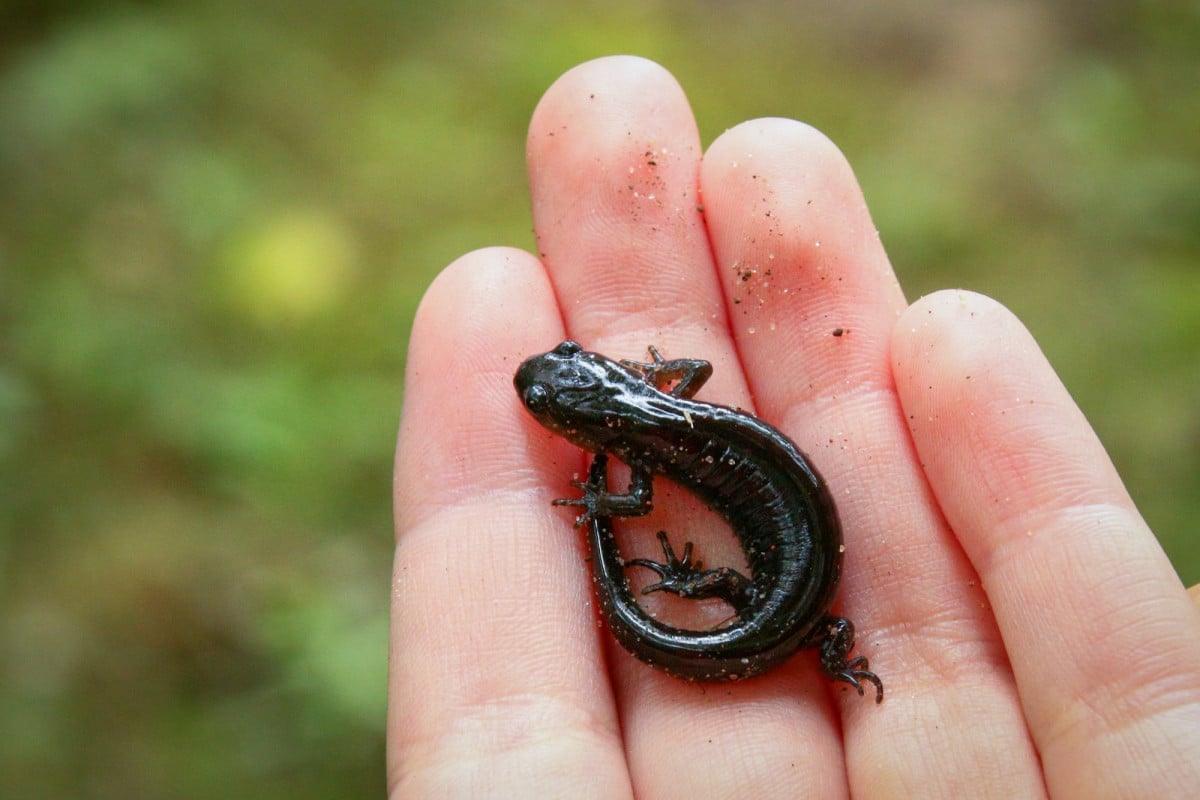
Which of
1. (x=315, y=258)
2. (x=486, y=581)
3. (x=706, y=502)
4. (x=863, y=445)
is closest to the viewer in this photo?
(x=486, y=581)

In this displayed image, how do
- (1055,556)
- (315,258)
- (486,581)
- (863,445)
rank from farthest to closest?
1. (315,258)
2. (863,445)
3. (486,581)
4. (1055,556)

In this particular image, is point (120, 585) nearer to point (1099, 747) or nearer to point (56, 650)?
point (56, 650)

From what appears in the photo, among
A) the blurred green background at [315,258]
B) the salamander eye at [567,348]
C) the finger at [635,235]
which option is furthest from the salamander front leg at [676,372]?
the blurred green background at [315,258]

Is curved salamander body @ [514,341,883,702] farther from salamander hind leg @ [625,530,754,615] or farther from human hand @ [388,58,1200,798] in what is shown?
human hand @ [388,58,1200,798]

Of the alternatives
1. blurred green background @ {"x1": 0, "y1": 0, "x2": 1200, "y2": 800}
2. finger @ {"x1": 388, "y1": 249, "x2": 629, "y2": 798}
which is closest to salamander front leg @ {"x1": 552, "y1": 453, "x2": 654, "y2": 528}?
finger @ {"x1": 388, "y1": 249, "x2": 629, "y2": 798}

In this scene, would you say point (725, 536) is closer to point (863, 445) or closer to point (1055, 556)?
point (863, 445)

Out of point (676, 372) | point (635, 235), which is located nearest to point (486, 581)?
point (676, 372)
